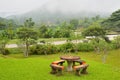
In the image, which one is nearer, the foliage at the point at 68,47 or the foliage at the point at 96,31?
the foliage at the point at 68,47

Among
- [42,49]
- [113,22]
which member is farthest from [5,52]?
[113,22]

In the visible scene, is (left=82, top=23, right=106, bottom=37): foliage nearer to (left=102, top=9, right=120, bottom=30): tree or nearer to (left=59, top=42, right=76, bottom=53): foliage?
(left=102, top=9, right=120, bottom=30): tree

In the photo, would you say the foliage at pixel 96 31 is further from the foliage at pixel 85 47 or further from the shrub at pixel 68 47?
the shrub at pixel 68 47

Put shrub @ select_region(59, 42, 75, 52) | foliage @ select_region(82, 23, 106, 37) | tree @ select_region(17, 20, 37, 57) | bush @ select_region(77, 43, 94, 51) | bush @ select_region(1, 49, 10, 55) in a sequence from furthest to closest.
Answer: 1. foliage @ select_region(82, 23, 106, 37)
2. bush @ select_region(77, 43, 94, 51)
3. shrub @ select_region(59, 42, 75, 52)
4. tree @ select_region(17, 20, 37, 57)
5. bush @ select_region(1, 49, 10, 55)

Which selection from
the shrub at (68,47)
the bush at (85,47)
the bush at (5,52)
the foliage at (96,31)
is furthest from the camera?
the foliage at (96,31)

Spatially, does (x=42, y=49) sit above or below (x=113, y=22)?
below

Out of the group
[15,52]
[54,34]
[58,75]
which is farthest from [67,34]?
[58,75]

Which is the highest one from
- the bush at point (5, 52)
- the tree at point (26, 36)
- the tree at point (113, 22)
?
the tree at point (113, 22)

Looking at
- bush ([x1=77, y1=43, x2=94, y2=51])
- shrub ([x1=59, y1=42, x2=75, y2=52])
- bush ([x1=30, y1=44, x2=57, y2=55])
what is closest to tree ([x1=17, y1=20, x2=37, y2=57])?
bush ([x1=30, y1=44, x2=57, y2=55])

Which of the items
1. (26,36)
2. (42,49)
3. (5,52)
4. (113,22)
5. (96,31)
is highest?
(113,22)

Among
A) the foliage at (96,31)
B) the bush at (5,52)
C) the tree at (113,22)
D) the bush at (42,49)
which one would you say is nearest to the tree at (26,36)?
the bush at (42,49)

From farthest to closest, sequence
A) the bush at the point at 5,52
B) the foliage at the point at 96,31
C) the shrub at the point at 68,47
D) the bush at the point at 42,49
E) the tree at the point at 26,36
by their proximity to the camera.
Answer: the foliage at the point at 96,31
the shrub at the point at 68,47
the bush at the point at 42,49
the tree at the point at 26,36
the bush at the point at 5,52

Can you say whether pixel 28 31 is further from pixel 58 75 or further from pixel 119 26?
pixel 58 75

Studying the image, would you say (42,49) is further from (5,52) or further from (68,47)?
(5,52)
